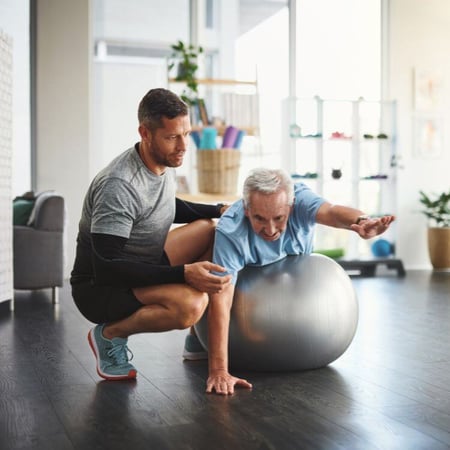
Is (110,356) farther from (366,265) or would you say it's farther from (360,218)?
(366,265)

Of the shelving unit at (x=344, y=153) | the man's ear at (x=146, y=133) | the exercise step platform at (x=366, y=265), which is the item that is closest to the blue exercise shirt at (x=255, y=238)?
the man's ear at (x=146, y=133)

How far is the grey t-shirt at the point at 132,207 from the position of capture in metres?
2.33

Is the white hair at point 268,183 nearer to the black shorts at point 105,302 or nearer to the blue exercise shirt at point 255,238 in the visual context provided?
the blue exercise shirt at point 255,238

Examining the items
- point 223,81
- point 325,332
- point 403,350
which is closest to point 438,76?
point 223,81

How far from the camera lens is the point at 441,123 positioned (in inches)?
307

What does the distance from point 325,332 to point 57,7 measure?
5.12m

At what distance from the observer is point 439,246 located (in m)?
7.36

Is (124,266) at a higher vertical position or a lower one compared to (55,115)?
lower

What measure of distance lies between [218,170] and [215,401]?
11.9ft

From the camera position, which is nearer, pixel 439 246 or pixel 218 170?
pixel 218 170

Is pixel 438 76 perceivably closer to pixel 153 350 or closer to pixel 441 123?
pixel 441 123

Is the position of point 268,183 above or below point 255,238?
above

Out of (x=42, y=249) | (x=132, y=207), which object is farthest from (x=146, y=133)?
(x=42, y=249)

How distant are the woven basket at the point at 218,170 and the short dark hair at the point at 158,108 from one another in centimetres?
338
